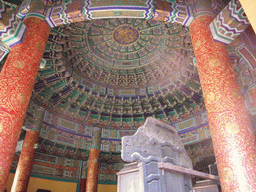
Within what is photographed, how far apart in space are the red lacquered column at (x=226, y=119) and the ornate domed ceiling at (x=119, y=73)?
544 centimetres

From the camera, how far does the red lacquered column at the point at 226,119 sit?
3010 mm

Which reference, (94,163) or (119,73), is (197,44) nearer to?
(119,73)

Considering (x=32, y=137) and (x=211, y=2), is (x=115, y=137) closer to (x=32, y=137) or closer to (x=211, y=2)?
(x=32, y=137)

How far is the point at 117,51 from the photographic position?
12.3m

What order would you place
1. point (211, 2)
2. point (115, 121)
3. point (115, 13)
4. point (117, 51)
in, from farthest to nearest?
point (115, 121), point (117, 51), point (115, 13), point (211, 2)

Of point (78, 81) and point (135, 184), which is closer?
point (135, 184)

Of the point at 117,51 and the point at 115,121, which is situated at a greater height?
the point at 117,51

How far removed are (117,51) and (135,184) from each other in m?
9.69

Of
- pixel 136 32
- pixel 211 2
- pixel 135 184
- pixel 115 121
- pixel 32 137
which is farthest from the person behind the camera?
pixel 115 121

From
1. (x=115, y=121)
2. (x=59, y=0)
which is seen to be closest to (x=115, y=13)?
(x=59, y=0)

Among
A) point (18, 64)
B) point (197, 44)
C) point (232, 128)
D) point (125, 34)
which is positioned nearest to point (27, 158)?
point (18, 64)


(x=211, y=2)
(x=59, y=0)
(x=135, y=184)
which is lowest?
(x=135, y=184)

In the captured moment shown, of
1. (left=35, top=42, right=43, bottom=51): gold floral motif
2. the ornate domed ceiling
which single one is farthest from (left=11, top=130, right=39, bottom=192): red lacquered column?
(left=35, top=42, right=43, bottom=51): gold floral motif

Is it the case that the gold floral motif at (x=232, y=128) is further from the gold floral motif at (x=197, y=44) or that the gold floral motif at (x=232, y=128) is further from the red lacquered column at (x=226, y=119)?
the gold floral motif at (x=197, y=44)
